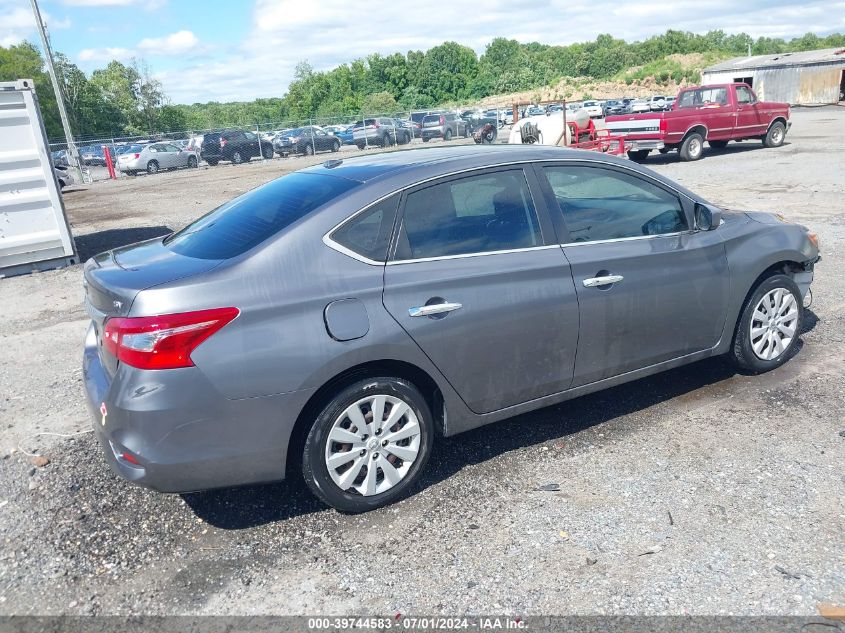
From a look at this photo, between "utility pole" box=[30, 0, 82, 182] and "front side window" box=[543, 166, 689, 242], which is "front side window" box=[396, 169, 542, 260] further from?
"utility pole" box=[30, 0, 82, 182]

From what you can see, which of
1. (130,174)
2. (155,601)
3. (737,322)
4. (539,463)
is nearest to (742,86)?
(737,322)

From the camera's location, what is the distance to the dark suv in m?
31.6

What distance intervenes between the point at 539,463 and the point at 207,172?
2680cm

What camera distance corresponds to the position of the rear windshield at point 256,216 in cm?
342

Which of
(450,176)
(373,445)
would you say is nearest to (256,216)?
(450,176)

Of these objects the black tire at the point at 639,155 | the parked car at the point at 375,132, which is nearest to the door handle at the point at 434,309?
the black tire at the point at 639,155

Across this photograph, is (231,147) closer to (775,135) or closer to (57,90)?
(57,90)

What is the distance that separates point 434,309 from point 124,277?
1.46 metres

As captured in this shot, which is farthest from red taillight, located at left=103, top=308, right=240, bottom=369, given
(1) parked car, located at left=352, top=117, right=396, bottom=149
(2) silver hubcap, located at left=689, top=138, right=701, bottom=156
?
(1) parked car, located at left=352, top=117, right=396, bottom=149

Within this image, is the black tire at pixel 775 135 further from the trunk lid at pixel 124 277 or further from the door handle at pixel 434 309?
the trunk lid at pixel 124 277

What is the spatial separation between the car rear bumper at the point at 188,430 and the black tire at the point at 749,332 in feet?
9.90

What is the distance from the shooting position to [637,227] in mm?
4242

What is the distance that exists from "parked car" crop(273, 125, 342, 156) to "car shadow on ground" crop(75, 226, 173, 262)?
71.5 ft

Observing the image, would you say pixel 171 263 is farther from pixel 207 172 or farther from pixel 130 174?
pixel 130 174
